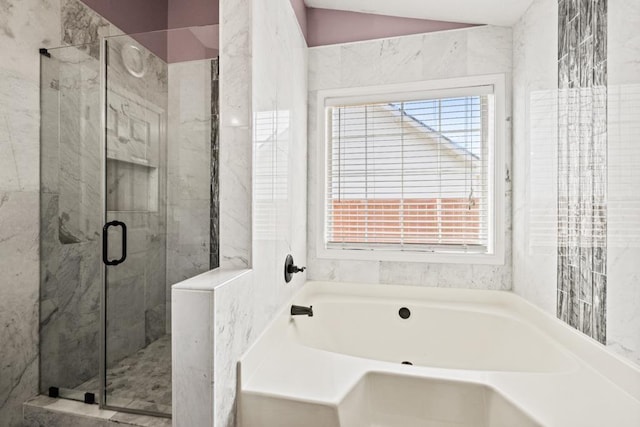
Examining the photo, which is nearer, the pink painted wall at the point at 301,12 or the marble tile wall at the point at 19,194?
the marble tile wall at the point at 19,194

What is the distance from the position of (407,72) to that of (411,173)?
0.63 meters

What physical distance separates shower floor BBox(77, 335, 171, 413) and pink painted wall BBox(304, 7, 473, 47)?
205 cm

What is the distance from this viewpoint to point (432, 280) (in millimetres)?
1992

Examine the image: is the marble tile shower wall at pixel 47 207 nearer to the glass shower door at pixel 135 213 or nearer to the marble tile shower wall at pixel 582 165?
the glass shower door at pixel 135 213

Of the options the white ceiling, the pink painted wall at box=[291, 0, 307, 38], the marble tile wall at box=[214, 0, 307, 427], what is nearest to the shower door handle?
the marble tile wall at box=[214, 0, 307, 427]

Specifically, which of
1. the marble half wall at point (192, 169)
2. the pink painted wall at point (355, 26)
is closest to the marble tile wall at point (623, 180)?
the pink painted wall at point (355, 26)

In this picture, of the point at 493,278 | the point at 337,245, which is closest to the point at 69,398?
the point at 337,245

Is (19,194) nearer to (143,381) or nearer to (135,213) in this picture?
(135,213)

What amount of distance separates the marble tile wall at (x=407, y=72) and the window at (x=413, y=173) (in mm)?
60

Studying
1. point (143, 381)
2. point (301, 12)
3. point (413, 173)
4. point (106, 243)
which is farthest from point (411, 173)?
point (143, 381)

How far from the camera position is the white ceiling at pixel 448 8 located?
1705 mm

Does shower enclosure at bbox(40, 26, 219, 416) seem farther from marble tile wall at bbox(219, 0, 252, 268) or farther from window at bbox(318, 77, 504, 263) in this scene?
window at bbox(318, 77, 504, 263)

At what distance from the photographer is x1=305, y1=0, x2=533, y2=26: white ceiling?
1705 mm

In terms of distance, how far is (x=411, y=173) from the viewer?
81.3 inches
